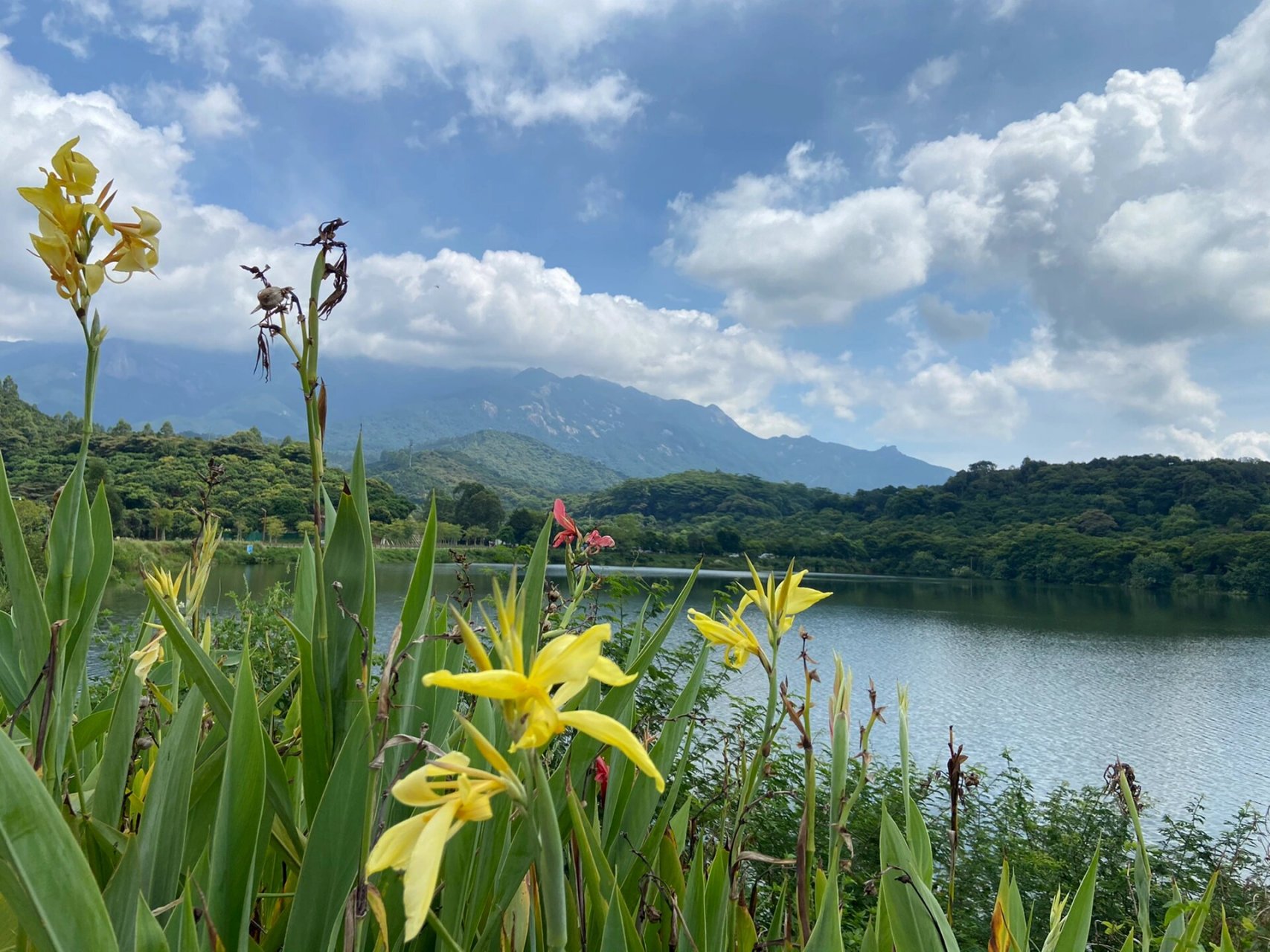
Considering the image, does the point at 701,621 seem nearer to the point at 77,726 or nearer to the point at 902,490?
the point at 77,726

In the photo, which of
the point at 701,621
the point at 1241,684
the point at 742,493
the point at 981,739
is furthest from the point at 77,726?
the point at 742,493

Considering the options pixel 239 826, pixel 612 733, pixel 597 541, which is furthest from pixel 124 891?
pixel 597 541

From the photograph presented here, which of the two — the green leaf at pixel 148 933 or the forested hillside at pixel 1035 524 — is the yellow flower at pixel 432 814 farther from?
the forested hillside at pixel 1035 524

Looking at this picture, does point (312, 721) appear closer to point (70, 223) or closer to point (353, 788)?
point (353, 788)

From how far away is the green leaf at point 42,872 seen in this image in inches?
22.7

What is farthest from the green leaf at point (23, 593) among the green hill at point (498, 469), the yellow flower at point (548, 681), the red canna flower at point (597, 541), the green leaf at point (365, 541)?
the green hill at point (498, 469)

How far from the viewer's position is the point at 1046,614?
103ft

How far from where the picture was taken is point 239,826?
0.83m

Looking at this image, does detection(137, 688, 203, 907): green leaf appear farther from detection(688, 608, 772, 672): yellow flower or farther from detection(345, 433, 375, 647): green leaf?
detection(688, 608, 772, 672): yellow flower

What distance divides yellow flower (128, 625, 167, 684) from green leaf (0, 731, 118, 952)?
2.12 feet

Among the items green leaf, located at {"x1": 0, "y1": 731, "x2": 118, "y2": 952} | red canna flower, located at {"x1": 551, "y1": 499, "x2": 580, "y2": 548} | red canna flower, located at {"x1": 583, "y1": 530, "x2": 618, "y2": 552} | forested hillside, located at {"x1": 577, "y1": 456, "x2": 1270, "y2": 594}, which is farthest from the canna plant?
forested hillside, located at {"x1": 577, "y1": 456, "x2": 1270, "y2": 594}

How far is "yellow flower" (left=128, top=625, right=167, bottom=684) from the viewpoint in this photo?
125cm

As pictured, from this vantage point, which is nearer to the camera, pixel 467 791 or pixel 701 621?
pixel 467 791

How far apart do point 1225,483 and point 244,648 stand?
62.0 m
